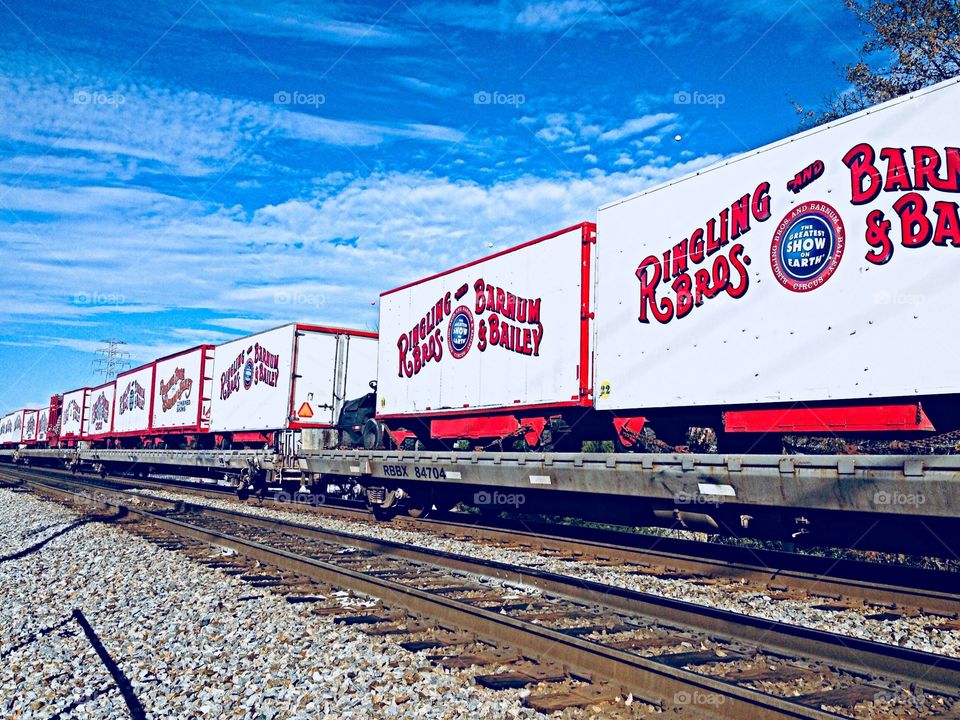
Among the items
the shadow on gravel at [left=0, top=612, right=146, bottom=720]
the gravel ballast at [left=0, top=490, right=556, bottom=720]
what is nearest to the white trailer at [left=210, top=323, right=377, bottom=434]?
the gravel ballast at [left=0, top=490, right=556, bottom=720]

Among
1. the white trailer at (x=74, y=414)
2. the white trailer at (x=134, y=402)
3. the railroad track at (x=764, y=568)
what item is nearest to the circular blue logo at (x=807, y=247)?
the railroad track at (x=764, y=568)

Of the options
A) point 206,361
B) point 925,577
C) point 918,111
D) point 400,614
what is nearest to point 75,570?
point 400,614

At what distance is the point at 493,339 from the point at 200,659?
25.9 ft

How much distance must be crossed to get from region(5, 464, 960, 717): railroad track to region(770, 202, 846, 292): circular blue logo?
360 centimetres

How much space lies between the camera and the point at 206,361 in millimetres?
25656

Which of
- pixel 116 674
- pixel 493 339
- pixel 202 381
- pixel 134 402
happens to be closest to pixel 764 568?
pixel 493 339

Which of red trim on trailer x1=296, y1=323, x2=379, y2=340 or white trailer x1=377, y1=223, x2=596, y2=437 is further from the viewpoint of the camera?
red trim on trailer x1=296, y1=323, x2=379, y2=340

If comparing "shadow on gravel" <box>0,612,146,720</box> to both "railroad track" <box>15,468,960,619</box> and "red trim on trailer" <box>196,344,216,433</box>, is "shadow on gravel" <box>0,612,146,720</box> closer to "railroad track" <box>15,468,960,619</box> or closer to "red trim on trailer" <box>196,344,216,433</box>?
Answer: "railroad track" <box>15,468,960,619</box>

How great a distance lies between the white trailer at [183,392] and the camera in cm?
2566

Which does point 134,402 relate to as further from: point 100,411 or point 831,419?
point 831,419

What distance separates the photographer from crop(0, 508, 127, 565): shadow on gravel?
34.9 feet

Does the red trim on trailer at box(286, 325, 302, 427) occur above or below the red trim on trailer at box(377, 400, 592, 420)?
above

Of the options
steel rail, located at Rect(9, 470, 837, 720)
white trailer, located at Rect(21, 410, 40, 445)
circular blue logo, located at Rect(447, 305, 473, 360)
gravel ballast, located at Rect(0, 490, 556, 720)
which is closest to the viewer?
steel rail, located at Rect(9, 470, 837, 720)

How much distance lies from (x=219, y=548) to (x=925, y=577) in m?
8.68
